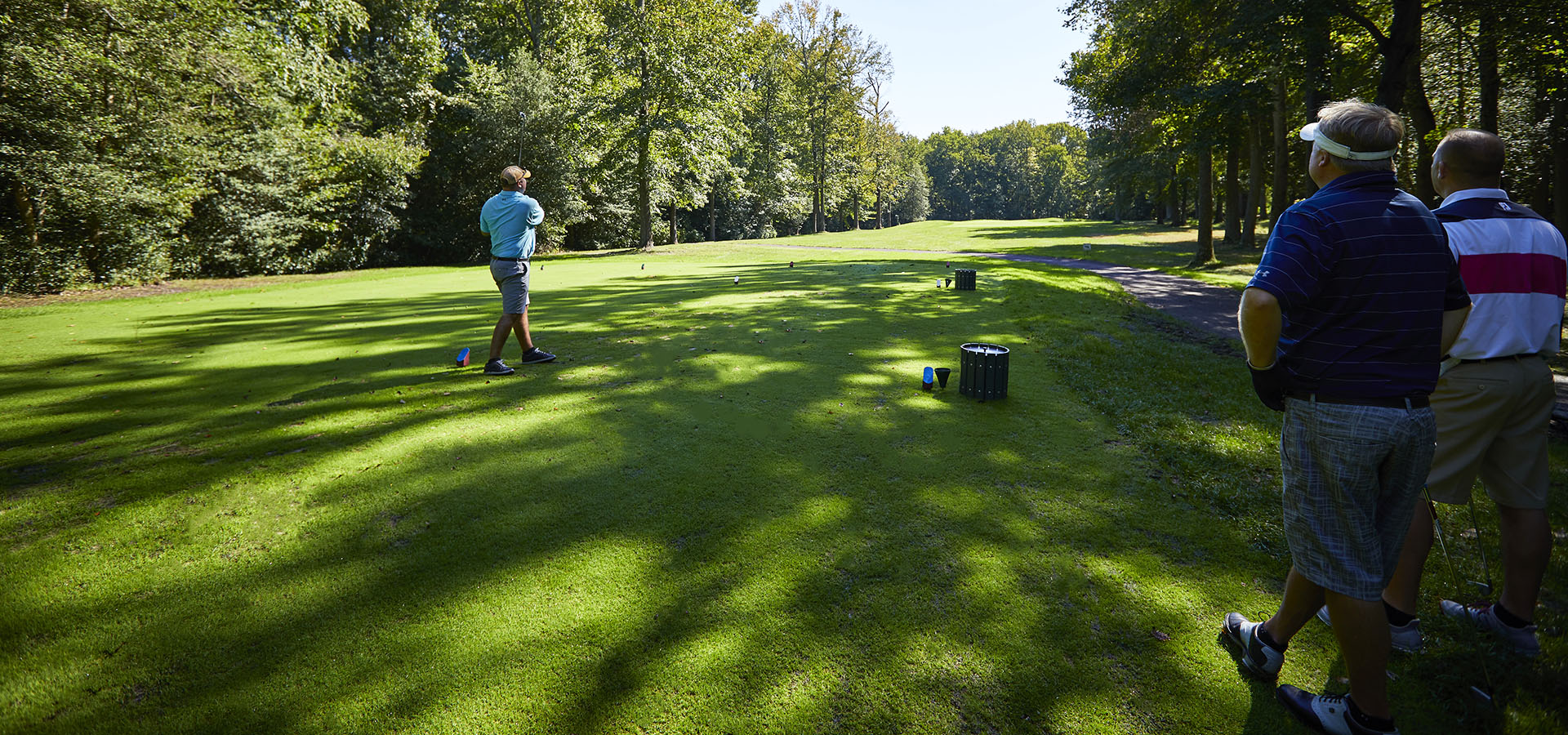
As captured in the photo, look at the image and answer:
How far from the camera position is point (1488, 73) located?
14969 millimetres

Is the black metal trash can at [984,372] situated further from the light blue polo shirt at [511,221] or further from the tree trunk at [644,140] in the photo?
the tree trunk at [644,140]

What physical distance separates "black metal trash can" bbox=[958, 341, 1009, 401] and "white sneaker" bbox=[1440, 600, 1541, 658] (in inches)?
148

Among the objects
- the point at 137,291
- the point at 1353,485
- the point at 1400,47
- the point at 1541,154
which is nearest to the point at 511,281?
the point at 1353,485

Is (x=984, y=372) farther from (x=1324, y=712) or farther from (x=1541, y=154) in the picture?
(x=1541, y=154)

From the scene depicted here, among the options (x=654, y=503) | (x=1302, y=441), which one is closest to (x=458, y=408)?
(x=654, y=503)

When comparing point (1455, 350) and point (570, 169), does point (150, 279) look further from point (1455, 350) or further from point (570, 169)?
point (1455, 350)

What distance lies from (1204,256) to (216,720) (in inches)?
1078

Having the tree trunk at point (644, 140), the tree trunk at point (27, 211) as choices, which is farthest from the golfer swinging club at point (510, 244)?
the tree trunk at point (644, 140)

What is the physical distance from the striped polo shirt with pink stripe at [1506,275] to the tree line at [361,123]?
22.3 metres

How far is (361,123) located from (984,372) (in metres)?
29.6

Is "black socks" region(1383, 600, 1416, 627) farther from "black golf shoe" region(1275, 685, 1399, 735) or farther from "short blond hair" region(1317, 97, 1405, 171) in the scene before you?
"short blond hair" region(1317, 97, 1405, 171)

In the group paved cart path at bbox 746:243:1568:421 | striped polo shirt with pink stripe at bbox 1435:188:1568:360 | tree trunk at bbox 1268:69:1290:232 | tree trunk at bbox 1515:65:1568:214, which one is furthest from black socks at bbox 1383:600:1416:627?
tree trunk at bbox 1268:69:1290:232

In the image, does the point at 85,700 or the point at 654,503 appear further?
the point at 654,503

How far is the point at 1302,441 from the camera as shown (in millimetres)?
2535
